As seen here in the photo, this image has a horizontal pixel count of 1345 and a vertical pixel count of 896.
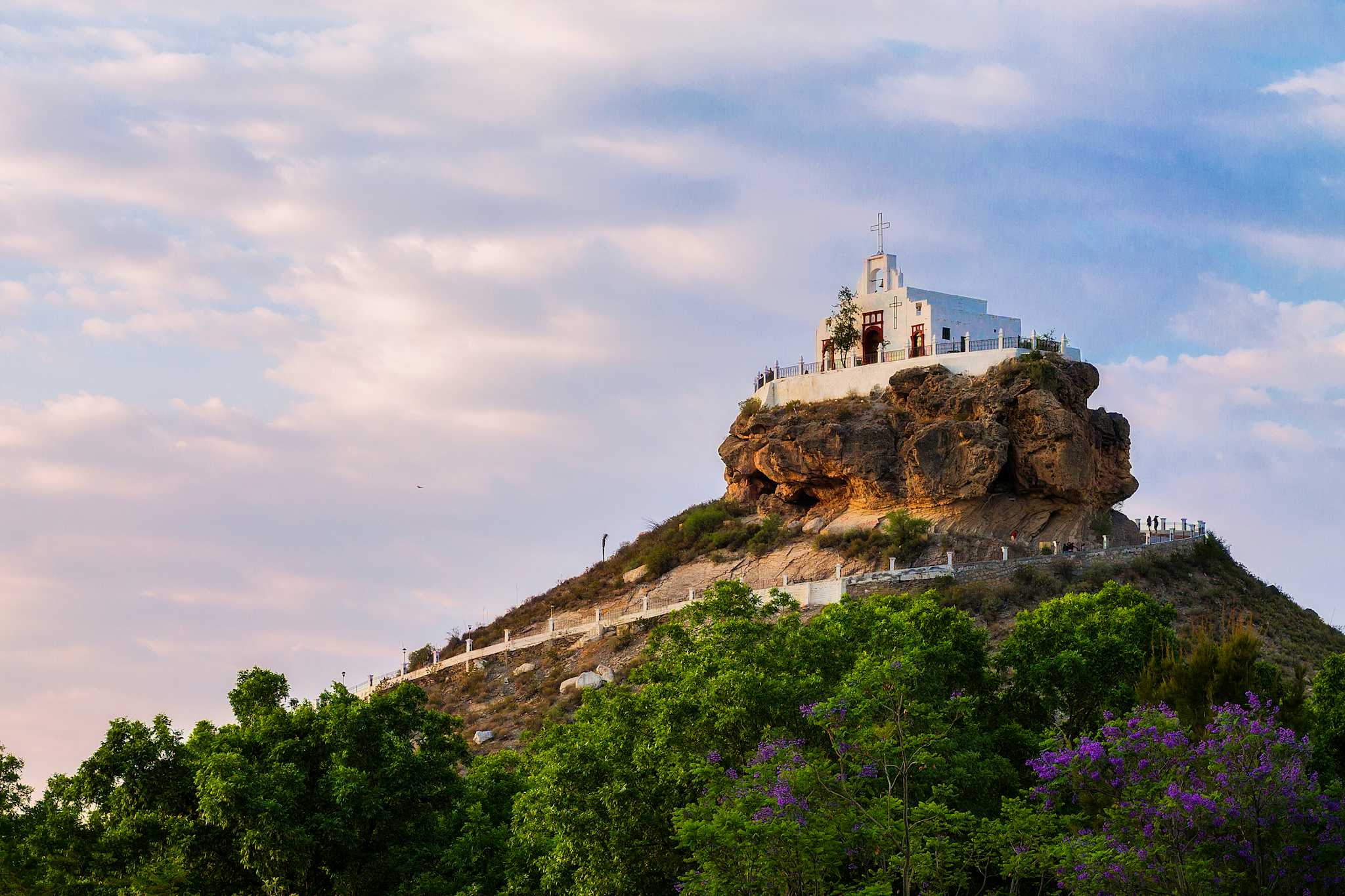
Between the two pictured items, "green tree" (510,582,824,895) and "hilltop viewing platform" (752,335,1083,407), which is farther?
"hilltop viewing platform" (752,335,1083,407)

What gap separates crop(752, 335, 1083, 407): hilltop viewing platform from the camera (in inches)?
2431

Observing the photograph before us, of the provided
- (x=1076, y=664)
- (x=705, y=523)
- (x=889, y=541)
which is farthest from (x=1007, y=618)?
(x=705, y=523)

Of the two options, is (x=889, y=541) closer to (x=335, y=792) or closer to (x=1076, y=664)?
(x=1076, y=664)

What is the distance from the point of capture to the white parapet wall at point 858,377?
61469mm

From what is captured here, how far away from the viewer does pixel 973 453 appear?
58.9 meters

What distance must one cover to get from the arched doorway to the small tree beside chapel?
341 millimetres

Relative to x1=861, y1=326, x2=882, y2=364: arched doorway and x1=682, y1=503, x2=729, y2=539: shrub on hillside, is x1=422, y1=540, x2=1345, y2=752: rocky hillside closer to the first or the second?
x1=682, y1=503, x2=729, y2=539: shrub on hillside

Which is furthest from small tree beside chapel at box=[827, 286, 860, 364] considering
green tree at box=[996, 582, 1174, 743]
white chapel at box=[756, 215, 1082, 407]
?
green tree at box=[996, 582, 1174, 743]

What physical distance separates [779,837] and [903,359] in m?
40.8

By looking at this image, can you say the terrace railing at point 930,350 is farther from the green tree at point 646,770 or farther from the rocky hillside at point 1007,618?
the green tree at point 646,770

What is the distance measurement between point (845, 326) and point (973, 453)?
35.0 feet

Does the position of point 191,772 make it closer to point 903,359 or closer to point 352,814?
point 352,814

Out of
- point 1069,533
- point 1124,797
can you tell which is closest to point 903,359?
point 1069,533

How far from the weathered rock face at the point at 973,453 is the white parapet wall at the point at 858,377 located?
0.72 metres
